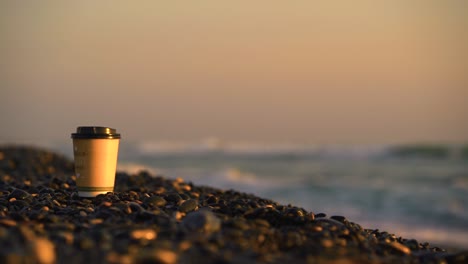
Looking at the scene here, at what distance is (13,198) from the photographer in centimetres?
626

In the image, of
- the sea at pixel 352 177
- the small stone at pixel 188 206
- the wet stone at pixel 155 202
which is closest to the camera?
the small stone at pixel 188 206

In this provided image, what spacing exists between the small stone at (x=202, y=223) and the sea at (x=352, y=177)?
7.57m

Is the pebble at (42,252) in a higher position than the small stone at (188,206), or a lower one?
lower

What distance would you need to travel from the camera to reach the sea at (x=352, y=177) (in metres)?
14.7

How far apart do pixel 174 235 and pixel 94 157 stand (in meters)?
2.16

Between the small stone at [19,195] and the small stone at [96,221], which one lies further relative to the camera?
the small stone at [19,195]

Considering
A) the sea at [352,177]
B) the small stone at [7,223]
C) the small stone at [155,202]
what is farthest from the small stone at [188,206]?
the sea at [352,177]

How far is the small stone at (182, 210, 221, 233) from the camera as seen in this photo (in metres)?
4.45

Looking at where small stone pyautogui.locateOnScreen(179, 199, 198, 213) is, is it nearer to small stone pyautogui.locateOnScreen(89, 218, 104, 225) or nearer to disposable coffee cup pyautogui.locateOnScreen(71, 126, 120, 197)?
small stone pyautogui.locateOnScreen(89, 218, 104, 225)

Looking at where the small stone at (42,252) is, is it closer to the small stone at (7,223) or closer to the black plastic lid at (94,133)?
the small stone at (7,223)

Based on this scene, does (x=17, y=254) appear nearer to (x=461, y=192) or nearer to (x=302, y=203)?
(x=302, y=203)

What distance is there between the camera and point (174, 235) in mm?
4273

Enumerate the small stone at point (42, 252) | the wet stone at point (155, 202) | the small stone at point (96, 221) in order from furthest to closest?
the wet stone at point (155, 202) → the small stone at point (96, 221) → the small stone at point (42, 252)

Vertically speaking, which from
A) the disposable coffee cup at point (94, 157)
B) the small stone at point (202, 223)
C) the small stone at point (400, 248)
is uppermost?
the disposable coffee cup at point (94, 157)
